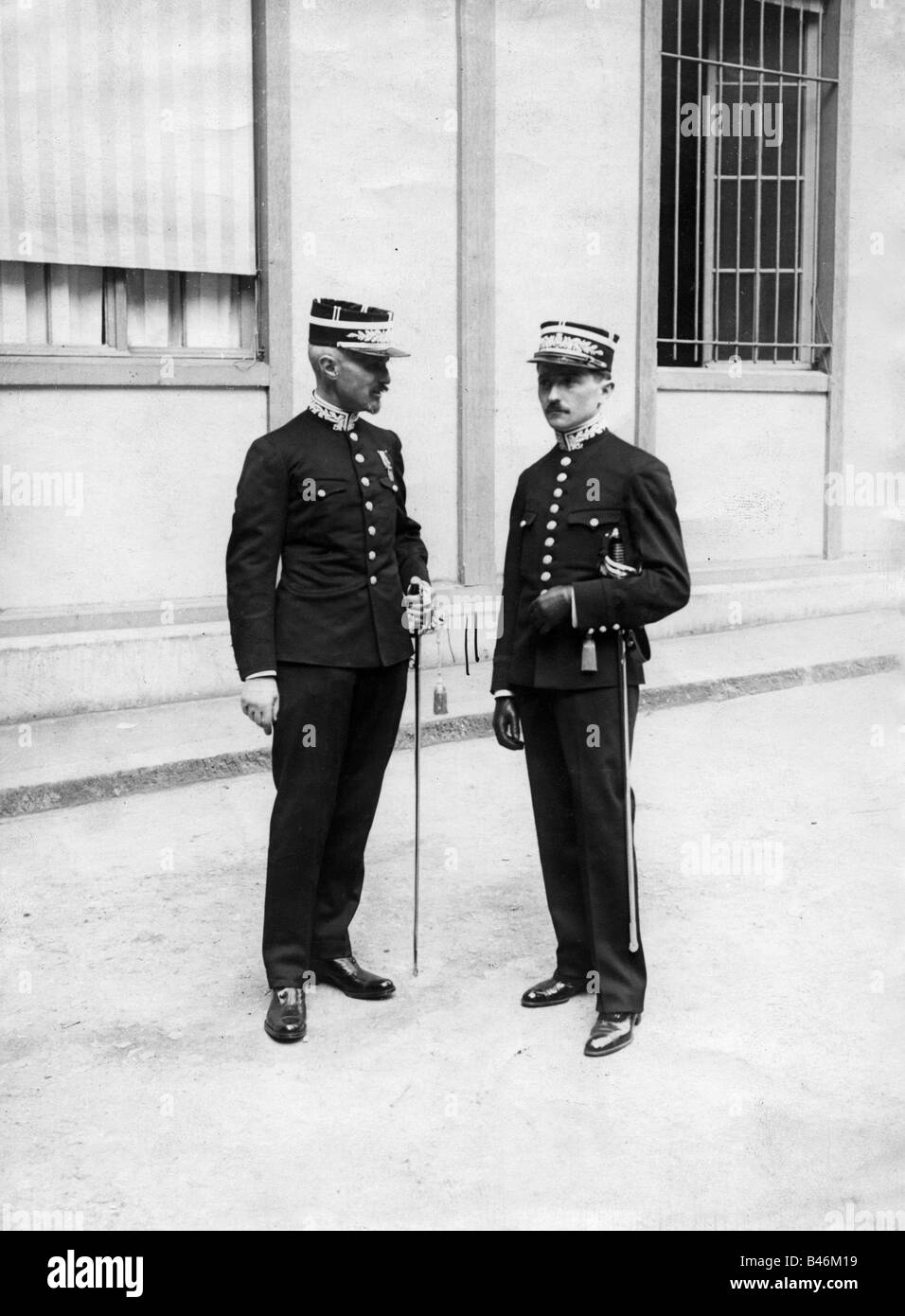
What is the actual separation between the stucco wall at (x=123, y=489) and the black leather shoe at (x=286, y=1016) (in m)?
4.52

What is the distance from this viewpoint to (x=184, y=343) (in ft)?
30.3

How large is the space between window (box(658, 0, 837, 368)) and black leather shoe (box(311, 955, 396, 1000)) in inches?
292

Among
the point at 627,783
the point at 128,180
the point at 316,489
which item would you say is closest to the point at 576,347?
the point at 316,489

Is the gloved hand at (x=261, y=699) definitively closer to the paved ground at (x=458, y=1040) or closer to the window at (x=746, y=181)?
the paved ground at (x=458, y=1040)

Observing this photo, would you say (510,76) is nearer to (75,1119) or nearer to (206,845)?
(206,845)

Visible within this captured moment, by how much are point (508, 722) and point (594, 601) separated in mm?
522

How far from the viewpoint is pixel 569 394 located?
4547 mm

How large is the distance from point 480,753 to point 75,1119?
4304 mm

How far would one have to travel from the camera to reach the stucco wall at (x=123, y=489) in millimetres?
8570

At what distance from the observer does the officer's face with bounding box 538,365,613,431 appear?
454 centimetres

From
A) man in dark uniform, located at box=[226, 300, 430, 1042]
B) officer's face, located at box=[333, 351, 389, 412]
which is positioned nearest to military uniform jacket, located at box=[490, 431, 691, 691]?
man in dark uniform, located at box=[226, 300, 430, 1042]

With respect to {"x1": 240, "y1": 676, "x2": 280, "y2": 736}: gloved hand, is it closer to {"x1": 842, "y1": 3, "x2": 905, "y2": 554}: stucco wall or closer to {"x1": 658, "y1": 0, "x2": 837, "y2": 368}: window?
{"x1": 658, "y1": 0, "x2": 837, "y2": 368}: window

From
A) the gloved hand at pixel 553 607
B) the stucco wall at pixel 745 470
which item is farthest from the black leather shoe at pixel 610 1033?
the stucco wall at pixel 745 470

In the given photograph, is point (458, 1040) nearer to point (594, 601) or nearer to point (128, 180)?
point (594, 601)
